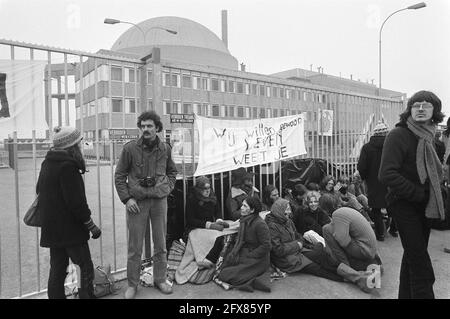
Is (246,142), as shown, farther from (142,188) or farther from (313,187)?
(142,188)

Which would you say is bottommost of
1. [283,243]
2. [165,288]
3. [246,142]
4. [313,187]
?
[165,288]

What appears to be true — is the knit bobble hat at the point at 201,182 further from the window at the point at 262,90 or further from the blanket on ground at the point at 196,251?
the window at the point at 262,90

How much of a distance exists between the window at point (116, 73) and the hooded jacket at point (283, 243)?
97.1 inches

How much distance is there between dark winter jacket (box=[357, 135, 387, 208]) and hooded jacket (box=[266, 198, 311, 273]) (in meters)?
1.41

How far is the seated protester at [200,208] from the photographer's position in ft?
14.8

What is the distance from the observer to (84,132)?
3.84m

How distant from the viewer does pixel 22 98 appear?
348 cm

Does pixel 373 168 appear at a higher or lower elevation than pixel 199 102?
lower

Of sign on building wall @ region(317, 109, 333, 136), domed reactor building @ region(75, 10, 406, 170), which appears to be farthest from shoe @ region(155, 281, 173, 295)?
sign on building wall @ region(317, 109, 333, 136)

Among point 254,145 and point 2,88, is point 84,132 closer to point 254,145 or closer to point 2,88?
point 2,88

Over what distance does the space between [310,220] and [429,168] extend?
91.8 inches

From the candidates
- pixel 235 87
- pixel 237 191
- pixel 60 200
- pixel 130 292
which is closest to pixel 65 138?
pixel 60 200
